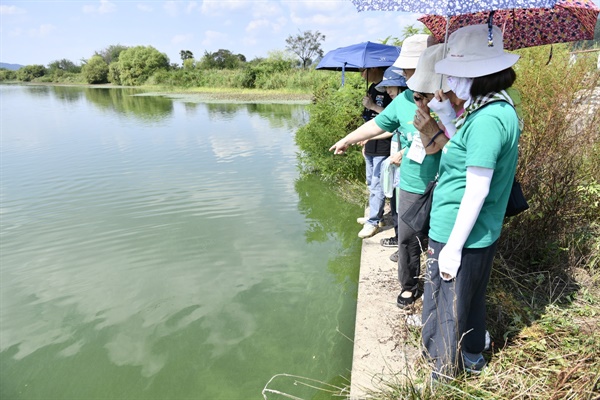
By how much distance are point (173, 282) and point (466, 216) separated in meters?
2.76

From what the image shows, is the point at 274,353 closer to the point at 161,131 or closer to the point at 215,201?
the point at 215,201

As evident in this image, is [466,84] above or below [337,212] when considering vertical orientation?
above

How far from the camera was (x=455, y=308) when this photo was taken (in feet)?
5.04

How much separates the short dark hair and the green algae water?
5.50 ft

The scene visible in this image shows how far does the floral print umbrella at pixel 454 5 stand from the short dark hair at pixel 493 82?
9.6 inches

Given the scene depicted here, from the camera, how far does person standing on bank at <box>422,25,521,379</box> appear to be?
132 centimetres

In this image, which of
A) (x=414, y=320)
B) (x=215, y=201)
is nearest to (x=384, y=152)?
(x=414, y=320)

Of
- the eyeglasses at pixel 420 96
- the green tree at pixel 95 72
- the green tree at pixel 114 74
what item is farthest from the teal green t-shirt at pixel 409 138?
the green tree at pixel 95 72

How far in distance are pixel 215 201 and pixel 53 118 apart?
1315cm

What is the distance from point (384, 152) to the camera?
11.8ft

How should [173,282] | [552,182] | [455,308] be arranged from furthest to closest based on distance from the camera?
[173,282]
[552,182]
[455,308]

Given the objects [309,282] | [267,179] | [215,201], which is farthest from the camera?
[267,179]

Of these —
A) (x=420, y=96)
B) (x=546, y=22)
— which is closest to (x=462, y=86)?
(x=420, y=96)

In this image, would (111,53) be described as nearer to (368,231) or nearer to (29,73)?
(29,73)
